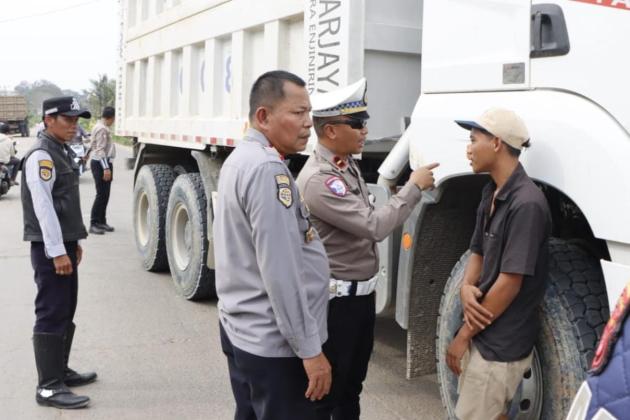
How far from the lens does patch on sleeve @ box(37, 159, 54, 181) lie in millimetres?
3781

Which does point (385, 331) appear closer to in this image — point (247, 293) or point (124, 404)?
point (124, 404)

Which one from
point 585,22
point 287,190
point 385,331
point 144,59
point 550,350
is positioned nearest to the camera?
point 287,190

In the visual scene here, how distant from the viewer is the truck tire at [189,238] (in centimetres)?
585

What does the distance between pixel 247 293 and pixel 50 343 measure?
2.10m

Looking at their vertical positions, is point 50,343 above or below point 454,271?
below

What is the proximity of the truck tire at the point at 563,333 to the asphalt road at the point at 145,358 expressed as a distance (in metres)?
1.23

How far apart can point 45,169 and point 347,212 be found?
6.09 feet

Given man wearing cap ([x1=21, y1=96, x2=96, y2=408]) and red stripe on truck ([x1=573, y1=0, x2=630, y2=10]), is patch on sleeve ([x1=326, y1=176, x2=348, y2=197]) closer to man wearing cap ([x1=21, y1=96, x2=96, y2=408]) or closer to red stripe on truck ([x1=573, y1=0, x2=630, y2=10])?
red stripe on truck ([x1=573, y1=0, x2=630, y2=10])

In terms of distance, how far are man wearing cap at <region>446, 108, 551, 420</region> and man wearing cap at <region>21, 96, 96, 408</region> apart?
7.28 feet

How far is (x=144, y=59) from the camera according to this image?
7.40m

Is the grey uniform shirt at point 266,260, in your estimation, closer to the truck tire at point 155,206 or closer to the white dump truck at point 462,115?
the white dump truck at point 462,115

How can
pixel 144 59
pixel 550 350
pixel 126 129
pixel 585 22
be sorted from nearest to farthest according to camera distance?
pixel 585 22 → pixel 550 350 → pixel 144 59 → pixel 126 129

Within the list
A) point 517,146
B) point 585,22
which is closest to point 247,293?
point 517,146

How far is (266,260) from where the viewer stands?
214cm
